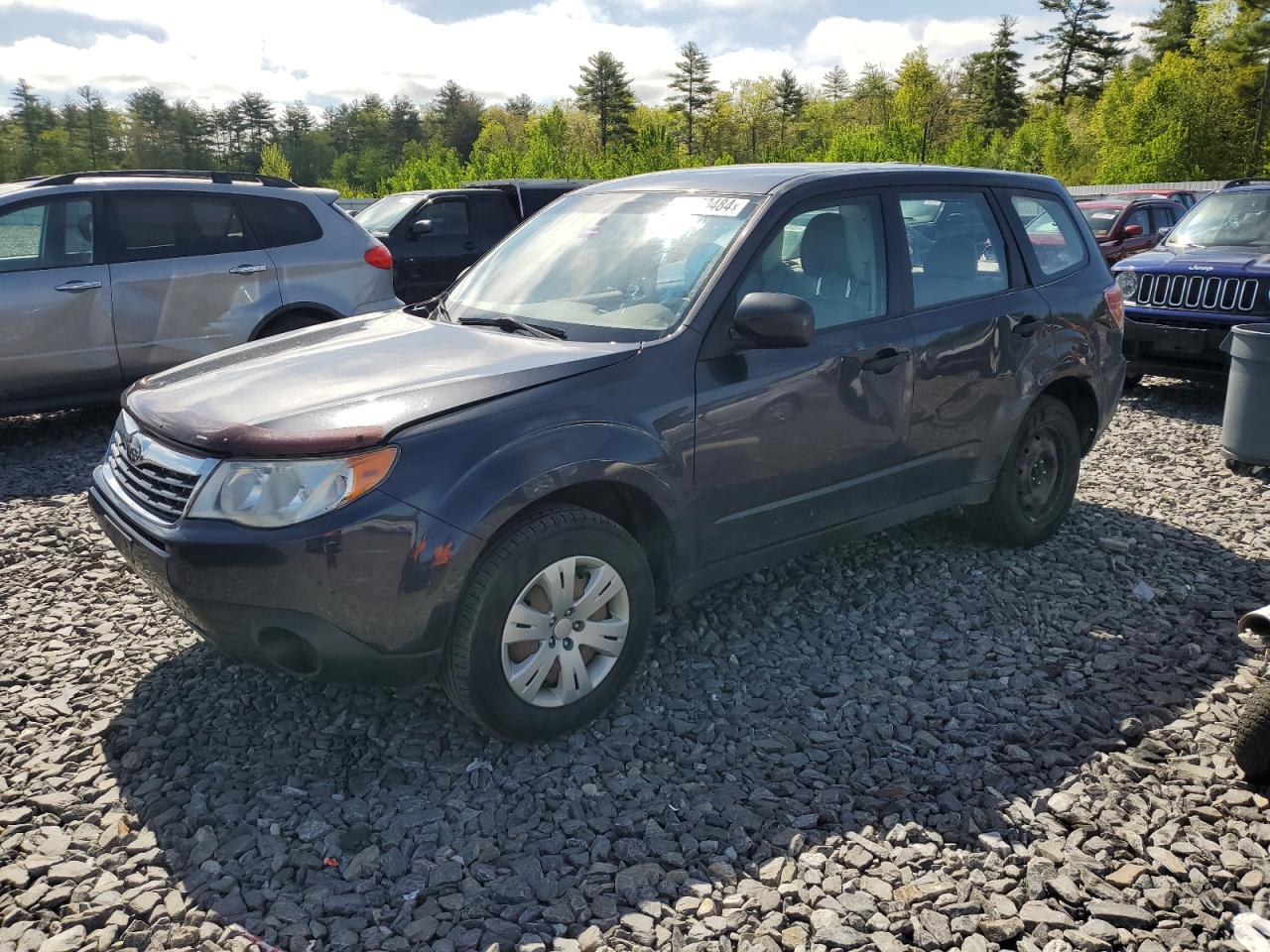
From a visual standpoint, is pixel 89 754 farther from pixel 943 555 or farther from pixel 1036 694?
pixel 943 555

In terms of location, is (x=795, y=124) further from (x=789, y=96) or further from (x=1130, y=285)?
(x=1130, y=285)

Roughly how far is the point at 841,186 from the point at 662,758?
2442 millimetres

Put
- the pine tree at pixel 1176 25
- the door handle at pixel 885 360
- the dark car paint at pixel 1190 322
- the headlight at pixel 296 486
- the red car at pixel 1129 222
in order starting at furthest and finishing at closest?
the pine tree at pixel 1176 25 → the red car at pixel 1129 222 → the dark car paint at pixel 1190 322 → the door handle at pixel 885 360 → the headlight at pixel 296 486

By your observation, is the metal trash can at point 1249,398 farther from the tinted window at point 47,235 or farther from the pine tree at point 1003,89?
the pine tree at point 1003,89

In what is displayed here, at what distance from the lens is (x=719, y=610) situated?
448 centimetres

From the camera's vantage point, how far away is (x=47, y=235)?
710 cm

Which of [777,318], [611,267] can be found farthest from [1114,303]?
[611,267]

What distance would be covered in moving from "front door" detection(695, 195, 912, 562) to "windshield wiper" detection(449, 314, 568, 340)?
22.7 inches

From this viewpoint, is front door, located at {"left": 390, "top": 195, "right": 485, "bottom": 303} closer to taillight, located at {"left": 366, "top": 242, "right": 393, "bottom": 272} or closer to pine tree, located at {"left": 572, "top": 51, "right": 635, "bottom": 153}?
taillight, located at {"left": 366, "top": 242, "right": 393, "bottom": 272}

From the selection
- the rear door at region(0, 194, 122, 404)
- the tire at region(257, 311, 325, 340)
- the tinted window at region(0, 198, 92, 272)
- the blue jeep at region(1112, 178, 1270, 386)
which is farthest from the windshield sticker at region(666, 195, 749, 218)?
the blue jeep at region(1112, 178, 1270, 386)

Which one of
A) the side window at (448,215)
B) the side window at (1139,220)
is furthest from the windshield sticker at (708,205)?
the side window at (1139,220)

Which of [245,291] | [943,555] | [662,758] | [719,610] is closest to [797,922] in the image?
[662,758]

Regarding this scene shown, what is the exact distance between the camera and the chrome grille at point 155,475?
10.2ft

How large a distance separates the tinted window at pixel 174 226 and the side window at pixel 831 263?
5.30 m
